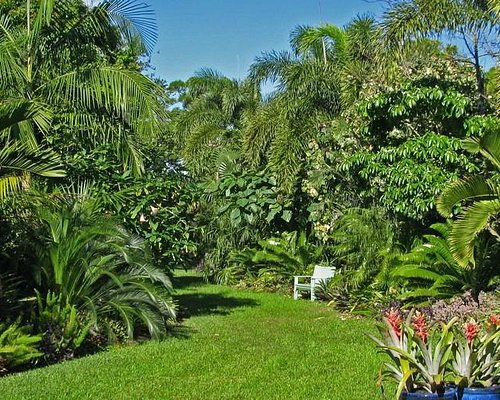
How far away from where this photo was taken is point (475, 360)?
5.07 meters

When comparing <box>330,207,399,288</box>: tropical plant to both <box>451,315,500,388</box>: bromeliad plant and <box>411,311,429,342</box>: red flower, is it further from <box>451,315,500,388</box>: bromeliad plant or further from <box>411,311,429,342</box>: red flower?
<box>451,315,500,388</box>: bromeliad plant

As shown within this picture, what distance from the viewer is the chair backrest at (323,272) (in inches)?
596

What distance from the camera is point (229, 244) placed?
752 inches

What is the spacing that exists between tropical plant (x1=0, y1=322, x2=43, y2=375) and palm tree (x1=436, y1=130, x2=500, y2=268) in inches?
235

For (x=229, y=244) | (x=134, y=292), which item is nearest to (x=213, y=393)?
(x=134, y=292)

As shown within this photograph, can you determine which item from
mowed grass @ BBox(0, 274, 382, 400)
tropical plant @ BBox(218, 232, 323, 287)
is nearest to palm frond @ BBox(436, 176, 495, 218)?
mowed grass @ BBox(0, 274, 382, 400)

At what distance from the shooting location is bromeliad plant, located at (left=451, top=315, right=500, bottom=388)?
198 inches

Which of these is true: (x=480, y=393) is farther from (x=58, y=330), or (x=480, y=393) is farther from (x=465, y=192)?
(x=465, y=192)

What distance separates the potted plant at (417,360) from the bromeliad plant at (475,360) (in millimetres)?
75

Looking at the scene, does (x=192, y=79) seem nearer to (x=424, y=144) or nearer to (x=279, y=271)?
(x=279, y=271)

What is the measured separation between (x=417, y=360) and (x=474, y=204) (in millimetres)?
5863

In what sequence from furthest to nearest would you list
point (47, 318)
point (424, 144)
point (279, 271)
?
point (279, 271) < point (424, 144) < point (47, 318)

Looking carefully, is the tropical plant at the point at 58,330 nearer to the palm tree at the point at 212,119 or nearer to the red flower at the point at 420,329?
the red flower at the point at 420,329

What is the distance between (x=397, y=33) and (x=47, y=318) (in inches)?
293
